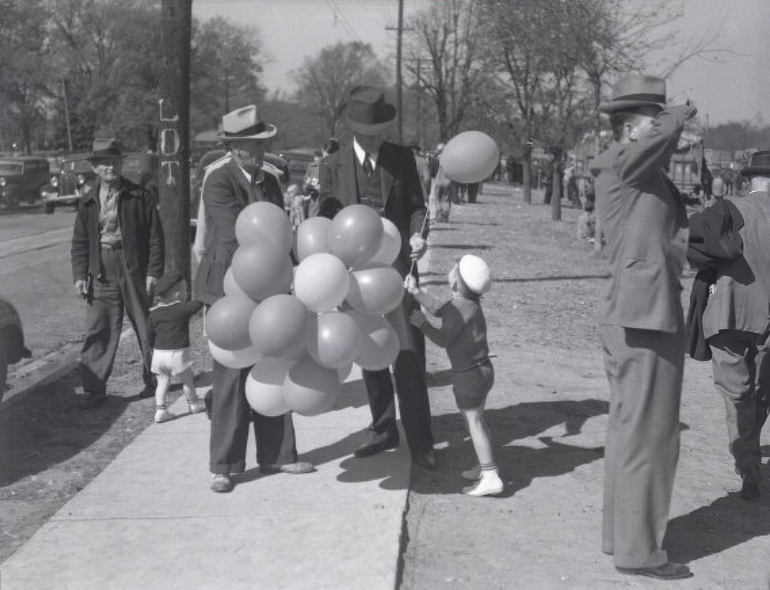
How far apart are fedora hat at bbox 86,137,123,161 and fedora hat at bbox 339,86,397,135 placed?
2360 mm

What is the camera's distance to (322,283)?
430 cm

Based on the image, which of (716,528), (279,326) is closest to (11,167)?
(279,326)

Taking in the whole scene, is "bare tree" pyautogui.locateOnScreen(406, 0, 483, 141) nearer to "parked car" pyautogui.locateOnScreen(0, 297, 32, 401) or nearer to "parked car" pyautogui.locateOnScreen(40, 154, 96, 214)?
"parked car" pyautogui.locateOnScreen(40, 154, 96, 214)

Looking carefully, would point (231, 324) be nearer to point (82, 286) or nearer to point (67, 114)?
point (82, 286)

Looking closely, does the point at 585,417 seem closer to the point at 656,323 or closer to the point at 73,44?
the point at 656,323

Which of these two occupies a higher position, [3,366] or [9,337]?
[9,337]

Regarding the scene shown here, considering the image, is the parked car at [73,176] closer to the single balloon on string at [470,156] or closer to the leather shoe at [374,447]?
the leather shoe at [374,447]

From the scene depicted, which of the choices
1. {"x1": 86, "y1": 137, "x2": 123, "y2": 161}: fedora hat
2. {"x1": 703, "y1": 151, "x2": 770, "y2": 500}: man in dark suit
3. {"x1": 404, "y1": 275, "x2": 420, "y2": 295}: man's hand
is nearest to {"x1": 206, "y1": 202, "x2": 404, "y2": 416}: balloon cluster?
{"x1": 404, "y1": 275, "x2": 420, "y2": 295}: man's hand

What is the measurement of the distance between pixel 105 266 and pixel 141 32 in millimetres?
45439

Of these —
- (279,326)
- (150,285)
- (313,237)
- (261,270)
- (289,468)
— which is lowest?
(289,468)

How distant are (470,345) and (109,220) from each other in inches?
129

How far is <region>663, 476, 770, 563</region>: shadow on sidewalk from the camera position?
4480 mm

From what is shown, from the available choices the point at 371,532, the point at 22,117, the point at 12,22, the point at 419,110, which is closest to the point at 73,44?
the point at 22,117

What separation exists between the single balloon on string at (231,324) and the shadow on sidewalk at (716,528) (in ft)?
7.00
